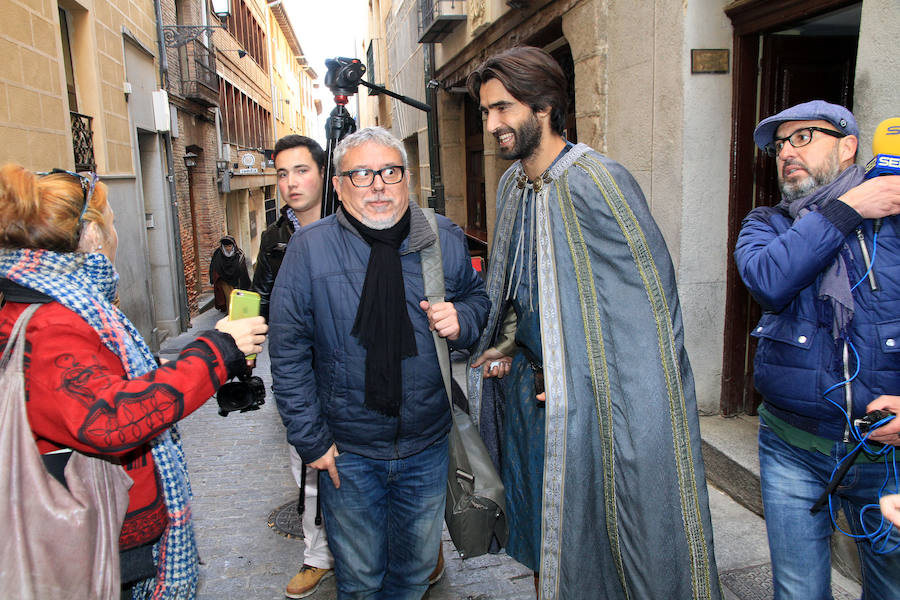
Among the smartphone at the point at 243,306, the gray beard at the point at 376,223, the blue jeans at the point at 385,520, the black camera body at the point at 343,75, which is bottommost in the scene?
the blue jeans at the point at 385,520

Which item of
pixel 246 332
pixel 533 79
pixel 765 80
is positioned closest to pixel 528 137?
pixel 533 79

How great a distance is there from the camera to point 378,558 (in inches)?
95.5

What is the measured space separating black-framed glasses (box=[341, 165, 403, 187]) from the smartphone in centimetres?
56

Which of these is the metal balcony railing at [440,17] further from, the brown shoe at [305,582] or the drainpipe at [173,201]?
the brown shoe at [305,582]

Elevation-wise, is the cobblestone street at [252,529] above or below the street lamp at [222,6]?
below

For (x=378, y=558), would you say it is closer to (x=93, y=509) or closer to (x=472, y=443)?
(x=472, y=443)

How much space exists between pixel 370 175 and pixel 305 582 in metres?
2.04

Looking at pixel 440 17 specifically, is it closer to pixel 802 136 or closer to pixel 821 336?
pixel 802 136

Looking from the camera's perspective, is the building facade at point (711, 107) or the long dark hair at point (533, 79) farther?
the building facade at point (711, 107)

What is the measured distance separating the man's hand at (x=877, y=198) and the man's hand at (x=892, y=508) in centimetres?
82

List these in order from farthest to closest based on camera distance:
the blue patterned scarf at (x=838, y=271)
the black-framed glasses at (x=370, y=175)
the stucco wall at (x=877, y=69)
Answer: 1. the stucco wall at (x=877, y=69)
2. the black-framed glasses at (x=370, y=175)
3. the blue patterned scarf at (x=838, y=271)

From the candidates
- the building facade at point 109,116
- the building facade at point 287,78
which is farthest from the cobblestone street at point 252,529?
the building facade at point 287,78

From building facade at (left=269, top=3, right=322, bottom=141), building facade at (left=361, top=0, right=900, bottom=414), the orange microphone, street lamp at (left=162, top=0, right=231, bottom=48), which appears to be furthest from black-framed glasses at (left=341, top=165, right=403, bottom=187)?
building facade at (left=269, top=3, right=322, bottom=141)

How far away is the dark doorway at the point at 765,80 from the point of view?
3.80m
